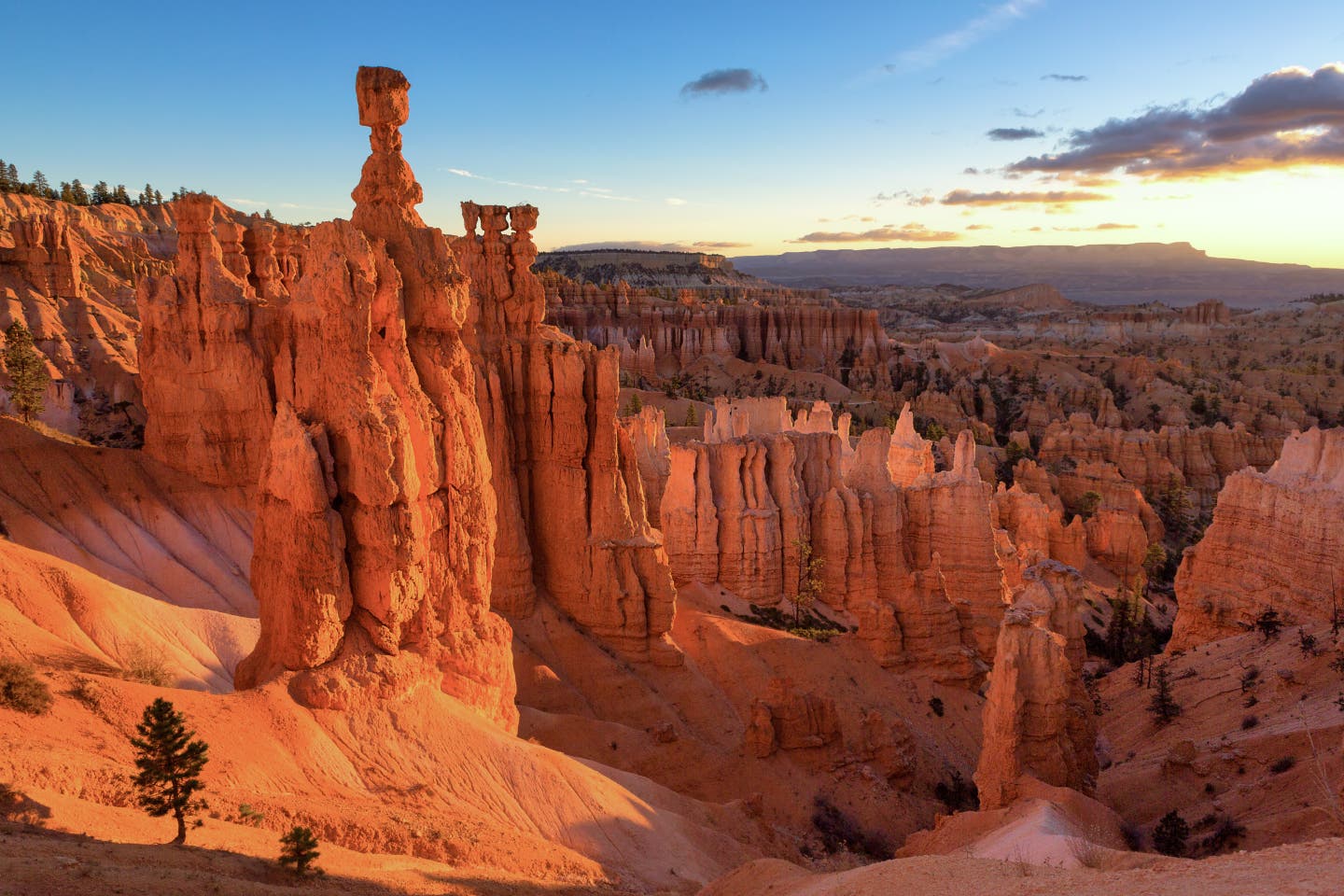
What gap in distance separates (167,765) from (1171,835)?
756 inches

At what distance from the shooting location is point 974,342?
383 feet

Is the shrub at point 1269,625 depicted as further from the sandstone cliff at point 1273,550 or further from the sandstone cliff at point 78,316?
the sandstone cliff at point 78,316

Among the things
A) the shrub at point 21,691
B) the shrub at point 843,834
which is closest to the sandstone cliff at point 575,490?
the shrub at point 843,834

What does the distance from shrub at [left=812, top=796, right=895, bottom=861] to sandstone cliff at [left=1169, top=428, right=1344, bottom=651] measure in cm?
1979

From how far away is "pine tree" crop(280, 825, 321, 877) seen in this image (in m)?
9.71

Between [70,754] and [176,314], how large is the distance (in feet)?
59.7

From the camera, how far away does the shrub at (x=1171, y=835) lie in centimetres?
1872

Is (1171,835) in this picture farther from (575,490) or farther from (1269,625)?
(575,490)

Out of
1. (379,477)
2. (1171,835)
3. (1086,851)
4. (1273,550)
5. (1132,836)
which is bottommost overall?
(1132,836)

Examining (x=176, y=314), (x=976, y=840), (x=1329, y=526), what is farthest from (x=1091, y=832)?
(x=176, y=314)

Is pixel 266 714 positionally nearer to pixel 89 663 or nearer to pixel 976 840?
pixel 89 663

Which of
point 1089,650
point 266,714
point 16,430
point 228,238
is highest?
point 228,238

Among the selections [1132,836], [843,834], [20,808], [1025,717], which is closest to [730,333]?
[1025,717]

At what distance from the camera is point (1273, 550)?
33469 millimetres
